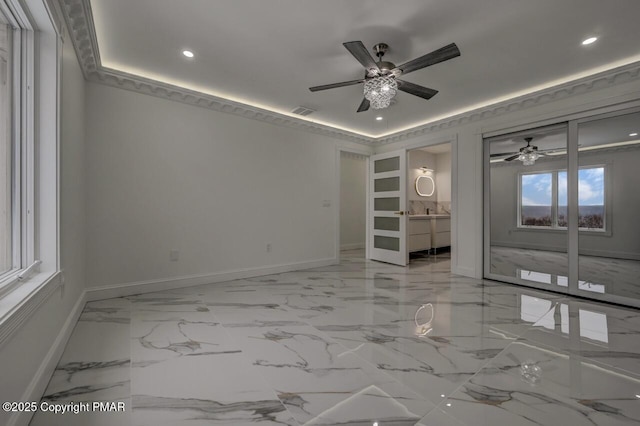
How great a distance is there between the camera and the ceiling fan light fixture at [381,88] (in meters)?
2.50

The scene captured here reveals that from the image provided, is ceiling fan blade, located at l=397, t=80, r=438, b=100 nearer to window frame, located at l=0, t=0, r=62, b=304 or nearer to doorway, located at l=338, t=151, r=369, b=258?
window frame, located at l=0, t=0, r=62, b=304

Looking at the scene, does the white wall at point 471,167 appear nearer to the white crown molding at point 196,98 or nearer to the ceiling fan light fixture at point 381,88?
the white crown molding at point 196,98

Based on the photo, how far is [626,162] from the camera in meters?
3.15

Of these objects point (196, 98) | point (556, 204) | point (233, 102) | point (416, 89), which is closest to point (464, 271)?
point (556, 204)

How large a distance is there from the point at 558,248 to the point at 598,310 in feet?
3.21

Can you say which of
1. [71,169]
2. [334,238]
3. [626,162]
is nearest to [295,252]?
[334,238]

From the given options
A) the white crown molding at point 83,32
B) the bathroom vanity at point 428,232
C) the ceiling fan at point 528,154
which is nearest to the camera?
the white crown molding at point 83,32

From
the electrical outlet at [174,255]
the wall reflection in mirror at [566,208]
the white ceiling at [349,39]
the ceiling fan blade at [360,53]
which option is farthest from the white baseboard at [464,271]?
the electrical outlet at [174,255]

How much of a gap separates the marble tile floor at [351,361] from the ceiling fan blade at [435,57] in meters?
2.20

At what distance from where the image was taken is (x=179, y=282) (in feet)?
11.5

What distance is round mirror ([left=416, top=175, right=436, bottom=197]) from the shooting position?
671 centimetres

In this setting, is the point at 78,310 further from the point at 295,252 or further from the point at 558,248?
the point at 558,248

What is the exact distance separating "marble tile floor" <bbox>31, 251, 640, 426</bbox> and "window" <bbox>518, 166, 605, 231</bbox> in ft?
3.40

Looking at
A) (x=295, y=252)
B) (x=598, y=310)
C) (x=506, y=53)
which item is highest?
(x=506, y=53)
